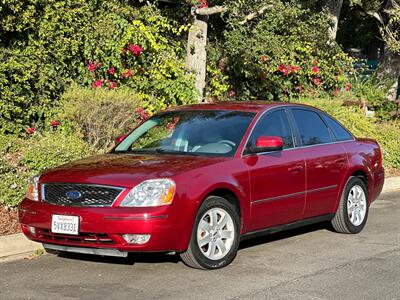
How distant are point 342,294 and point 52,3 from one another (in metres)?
7.54

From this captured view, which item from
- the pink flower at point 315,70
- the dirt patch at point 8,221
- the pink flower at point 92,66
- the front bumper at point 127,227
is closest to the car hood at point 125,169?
the front bumper at point 127,227

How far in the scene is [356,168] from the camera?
8602 millimetres

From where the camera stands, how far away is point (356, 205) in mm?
8727

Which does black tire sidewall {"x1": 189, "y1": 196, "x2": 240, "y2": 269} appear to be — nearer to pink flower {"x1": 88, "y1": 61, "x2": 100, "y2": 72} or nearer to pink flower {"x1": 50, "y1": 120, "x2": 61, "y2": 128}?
pink flower {"x1": 50, "y1": 120, "x2": 61, "y2": 128}

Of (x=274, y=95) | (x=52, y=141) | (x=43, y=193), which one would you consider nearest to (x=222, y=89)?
(x=274, y=95)

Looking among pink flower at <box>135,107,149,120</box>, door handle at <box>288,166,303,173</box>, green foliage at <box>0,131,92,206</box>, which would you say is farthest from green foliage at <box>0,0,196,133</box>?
door handle at <box>288,166,303,173</box>

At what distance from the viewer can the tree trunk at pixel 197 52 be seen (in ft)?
46.0

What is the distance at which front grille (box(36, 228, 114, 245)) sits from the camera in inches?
251

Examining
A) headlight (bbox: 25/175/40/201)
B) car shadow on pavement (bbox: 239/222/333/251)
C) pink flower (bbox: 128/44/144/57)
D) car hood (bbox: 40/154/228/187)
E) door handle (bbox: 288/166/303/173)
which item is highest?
pink flower (bbox: 128/44/144/57)

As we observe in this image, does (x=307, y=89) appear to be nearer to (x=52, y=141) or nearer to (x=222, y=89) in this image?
(x=222, y=89)

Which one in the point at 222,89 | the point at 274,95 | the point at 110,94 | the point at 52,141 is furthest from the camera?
the point at 274,95

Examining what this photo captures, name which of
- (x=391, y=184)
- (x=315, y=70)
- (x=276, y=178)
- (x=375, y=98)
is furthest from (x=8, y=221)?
(x=375, y=98)

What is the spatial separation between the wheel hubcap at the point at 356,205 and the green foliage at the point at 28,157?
139 inches

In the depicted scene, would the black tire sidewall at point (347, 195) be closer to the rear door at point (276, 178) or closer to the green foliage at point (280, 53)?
the rear door at point (276, 178)
